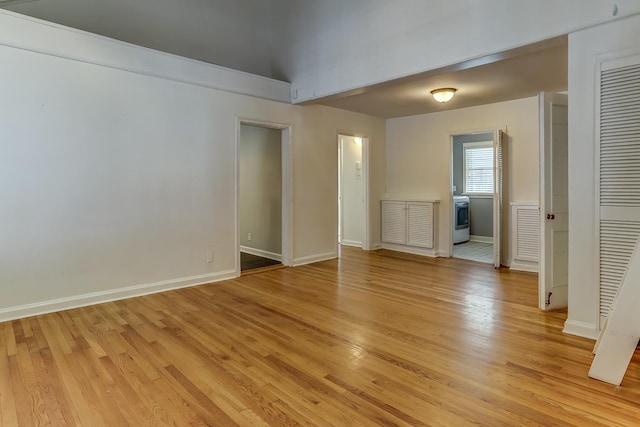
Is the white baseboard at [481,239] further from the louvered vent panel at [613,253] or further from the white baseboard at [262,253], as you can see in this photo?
the louvered vent panel at [613,253]

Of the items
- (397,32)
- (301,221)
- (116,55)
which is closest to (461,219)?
(301,221)

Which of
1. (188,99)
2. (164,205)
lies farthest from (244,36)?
(164,205)

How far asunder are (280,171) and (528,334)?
12.8 feet

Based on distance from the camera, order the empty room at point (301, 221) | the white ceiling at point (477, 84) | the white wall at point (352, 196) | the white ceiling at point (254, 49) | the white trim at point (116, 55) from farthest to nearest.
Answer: the white wall at point (352, 196), the white ceiling at point (254, 49), the white ceiling at point (477, 84), the white trim at point (116, 55), the empty room at point (301, 221)

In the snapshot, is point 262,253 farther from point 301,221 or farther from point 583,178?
point 583,178

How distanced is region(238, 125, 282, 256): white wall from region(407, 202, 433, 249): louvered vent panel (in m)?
2.36

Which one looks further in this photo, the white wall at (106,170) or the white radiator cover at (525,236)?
the white radiator cover at (525,236)

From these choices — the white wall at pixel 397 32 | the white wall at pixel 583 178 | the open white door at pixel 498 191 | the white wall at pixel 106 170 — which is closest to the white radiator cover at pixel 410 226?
the open white door at pixel 498 191

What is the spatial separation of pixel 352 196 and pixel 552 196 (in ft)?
13.5

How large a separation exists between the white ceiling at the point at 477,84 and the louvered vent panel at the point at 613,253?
59.8 inches

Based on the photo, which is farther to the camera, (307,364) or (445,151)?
(445,151)

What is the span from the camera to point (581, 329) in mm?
2750

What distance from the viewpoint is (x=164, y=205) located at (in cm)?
406

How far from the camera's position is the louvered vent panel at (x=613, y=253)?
8.30 ft
